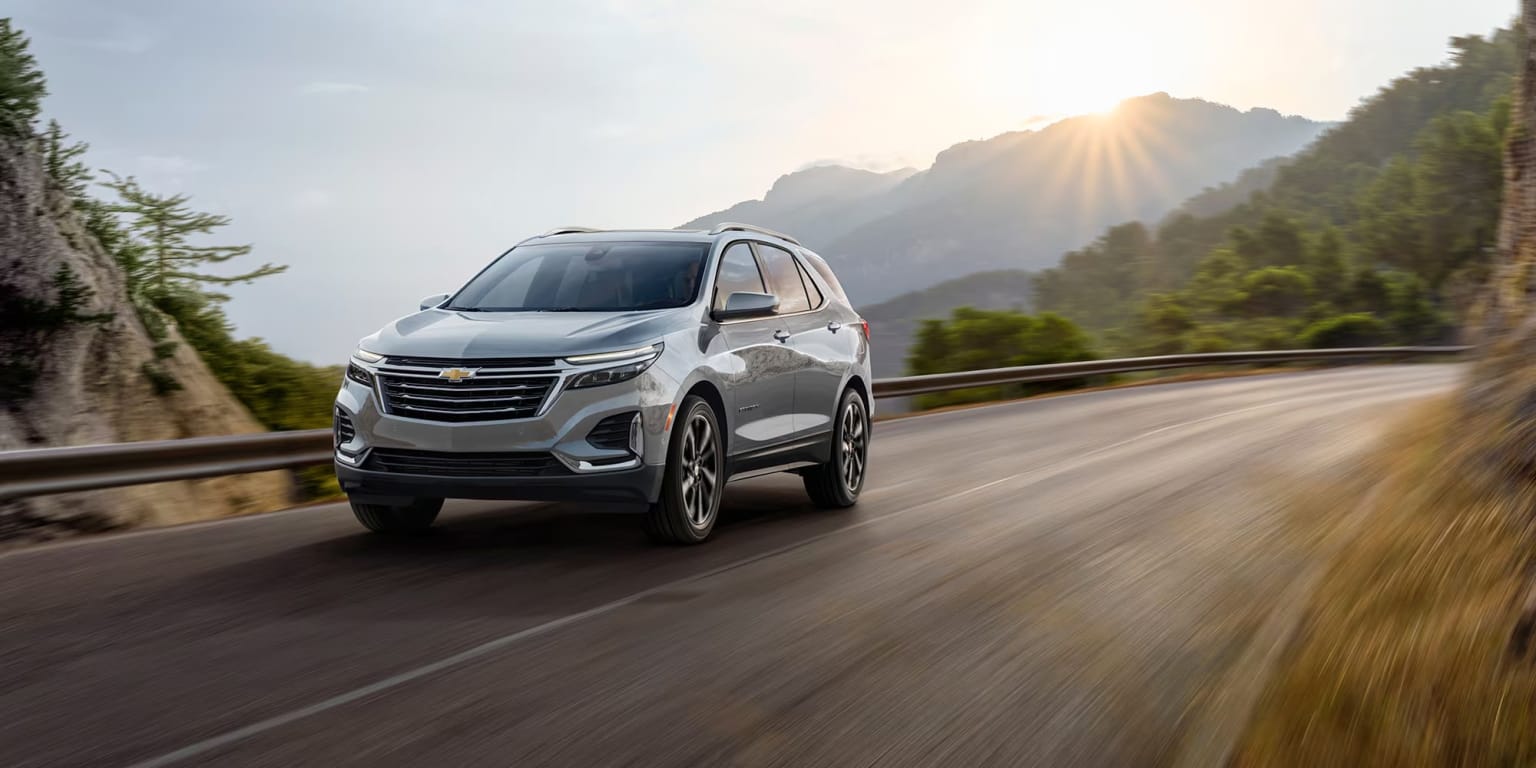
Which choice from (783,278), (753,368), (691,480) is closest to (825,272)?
(783,278)

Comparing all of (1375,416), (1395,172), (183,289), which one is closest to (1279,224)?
(1395,172)

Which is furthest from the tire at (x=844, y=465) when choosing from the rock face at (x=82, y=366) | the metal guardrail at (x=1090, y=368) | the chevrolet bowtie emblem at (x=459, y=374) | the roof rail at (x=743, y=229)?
the rock face at (x=82, y=366)

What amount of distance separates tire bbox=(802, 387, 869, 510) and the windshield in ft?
6.23

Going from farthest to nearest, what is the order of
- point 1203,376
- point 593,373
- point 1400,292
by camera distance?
point 1400,292 → point 1203,376 → point 593,373

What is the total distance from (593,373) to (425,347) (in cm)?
91

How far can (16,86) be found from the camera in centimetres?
1298

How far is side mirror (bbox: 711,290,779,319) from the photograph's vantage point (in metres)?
8.51

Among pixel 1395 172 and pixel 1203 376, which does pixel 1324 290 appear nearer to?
pixel 1395 172

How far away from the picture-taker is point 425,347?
7.64 metres

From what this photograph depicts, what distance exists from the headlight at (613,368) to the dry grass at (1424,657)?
11.8 feet

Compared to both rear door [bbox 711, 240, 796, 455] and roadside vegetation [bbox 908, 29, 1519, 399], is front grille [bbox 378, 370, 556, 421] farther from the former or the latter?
roadside vegetation [bbox 908, 29, 1519, 399]

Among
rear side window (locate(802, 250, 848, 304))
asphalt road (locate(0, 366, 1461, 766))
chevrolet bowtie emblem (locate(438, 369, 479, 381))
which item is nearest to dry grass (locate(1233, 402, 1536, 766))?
asphalt road (locate(0, 366, 1461, 766))

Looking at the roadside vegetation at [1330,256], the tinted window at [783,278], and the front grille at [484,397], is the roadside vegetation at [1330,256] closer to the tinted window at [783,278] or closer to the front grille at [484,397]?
the tinted window at [783,278]

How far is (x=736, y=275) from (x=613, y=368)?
6.10ft
